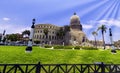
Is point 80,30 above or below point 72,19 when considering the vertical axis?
below

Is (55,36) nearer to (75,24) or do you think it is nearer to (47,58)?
(75,24)

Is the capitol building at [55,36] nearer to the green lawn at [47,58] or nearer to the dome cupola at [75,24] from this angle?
the dome cupola at [75,24]

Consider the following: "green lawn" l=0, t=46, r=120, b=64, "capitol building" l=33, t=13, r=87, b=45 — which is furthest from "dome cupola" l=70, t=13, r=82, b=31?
"green lawn" l=0, t=46, r=120, b=64

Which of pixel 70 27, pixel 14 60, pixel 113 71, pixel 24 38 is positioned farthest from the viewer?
pixel 70 27

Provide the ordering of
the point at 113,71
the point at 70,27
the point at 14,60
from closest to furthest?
the point at 113,71, the point at 14,60, the point at 70,27

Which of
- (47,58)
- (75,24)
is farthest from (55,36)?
(47,58)

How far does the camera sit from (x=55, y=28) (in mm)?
112000

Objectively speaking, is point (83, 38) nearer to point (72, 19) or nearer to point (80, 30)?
point (80, 30)

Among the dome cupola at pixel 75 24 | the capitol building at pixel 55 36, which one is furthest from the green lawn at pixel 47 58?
the dome cupola at pixel 75 24

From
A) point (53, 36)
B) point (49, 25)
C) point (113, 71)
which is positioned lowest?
point (113, 71)

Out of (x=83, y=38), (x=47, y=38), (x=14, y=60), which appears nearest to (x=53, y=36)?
(x=47, y=38)

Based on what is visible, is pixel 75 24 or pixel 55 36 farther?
pixel 75 24

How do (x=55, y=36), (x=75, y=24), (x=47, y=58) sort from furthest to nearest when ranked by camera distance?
(x=75, y=24)
(x=55, y=36)
(x=47, y=58)

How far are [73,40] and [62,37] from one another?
27.4ft
